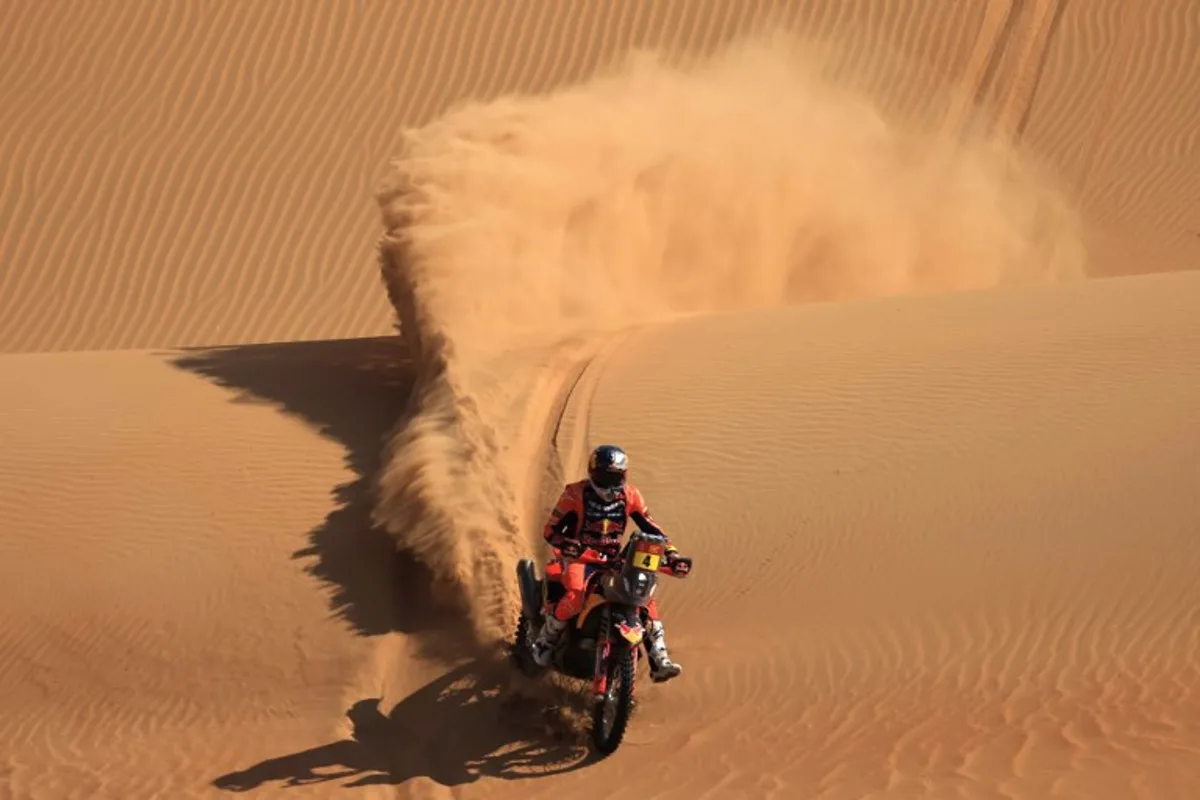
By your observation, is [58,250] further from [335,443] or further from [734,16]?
[335,443]

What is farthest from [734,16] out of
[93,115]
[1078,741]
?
[1078,741]

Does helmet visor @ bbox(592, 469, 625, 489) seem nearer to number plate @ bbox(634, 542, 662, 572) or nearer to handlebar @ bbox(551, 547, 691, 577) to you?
handlebar @ bbox(551, 547, 691, 577)

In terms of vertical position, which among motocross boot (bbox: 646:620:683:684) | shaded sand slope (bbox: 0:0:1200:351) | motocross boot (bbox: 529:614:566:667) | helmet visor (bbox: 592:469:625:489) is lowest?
shaded sand slope (bbox: 0:0:1200:351)

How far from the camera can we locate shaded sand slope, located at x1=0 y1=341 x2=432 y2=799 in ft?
25.0

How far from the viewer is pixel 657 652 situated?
6930 mm

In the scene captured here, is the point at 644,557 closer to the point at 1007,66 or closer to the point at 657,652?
the point at 657,652

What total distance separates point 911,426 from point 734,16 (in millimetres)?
13059

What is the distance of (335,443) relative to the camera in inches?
392

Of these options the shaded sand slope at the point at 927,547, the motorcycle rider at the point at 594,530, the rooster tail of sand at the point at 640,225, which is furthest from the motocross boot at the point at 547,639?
the rooster tail of sand at the point at 640,225

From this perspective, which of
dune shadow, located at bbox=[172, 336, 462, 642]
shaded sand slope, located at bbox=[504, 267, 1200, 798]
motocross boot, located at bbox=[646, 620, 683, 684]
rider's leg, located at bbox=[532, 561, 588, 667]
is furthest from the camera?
dune shadow, located at bbox=[172, 336, 462, 642]

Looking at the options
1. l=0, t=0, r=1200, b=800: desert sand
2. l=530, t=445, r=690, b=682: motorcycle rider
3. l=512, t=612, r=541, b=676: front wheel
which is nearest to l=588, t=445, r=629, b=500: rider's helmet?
l=530, t=445, r=690, b=682: motorcycle rider

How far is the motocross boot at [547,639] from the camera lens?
23.3 feet

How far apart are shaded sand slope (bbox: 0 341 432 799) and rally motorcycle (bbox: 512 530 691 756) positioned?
3.45 feet

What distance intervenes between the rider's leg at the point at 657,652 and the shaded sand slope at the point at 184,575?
5.19 ft
